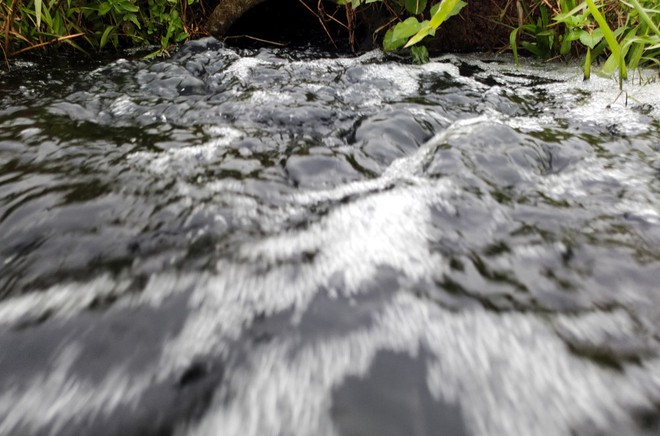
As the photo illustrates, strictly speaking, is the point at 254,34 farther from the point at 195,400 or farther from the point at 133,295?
the point at 195,400

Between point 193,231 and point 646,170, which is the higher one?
point 646,170

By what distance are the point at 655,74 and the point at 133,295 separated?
3.49 m

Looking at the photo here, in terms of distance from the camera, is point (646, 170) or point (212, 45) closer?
point (646, 170)

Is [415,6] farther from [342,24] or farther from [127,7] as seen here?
Answer: [127,7]

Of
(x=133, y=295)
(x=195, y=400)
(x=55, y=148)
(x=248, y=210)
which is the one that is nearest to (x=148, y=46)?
(x=55, y=148)

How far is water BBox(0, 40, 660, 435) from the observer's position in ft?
2.70

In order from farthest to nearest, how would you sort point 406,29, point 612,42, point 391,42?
point 391,42, point 406,29, point 612,42

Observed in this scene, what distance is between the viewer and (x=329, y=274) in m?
1.17

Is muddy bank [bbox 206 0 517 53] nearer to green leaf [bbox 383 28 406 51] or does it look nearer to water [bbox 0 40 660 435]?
green leaf [bbox 383 28 406 51]

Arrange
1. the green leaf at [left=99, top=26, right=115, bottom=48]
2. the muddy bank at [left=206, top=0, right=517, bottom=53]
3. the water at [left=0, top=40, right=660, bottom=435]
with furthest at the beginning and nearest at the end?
1. the muddy bank at [left=206, top=0, right=517, bottom=53]
2. the green leaf at [left=99, top=26, right=115, bottom=48]
3. the water at [left=0, top=40, right=660, bottom=435]

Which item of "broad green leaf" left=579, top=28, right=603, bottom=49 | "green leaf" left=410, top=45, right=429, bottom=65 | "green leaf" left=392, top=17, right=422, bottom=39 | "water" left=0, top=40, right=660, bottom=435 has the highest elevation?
"broad green leaf" left=579, top=28, right=603, bottom=49

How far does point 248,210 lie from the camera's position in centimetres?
144

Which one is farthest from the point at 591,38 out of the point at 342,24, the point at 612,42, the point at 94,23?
the point at 94,23

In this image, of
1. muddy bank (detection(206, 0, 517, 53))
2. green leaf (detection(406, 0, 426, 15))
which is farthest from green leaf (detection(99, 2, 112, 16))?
green leaf (detection(406, 0, 426, 15))
